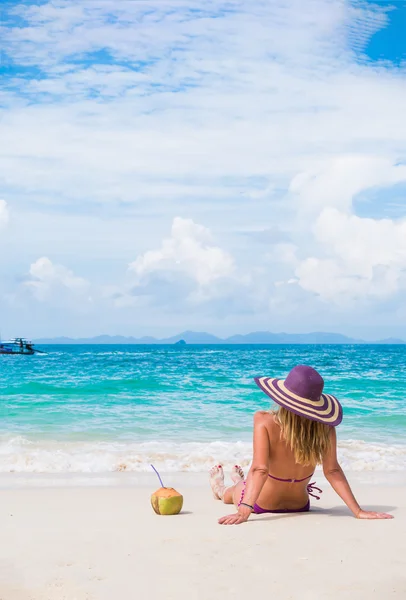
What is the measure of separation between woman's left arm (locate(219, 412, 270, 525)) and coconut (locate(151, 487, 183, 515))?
1.74 ft

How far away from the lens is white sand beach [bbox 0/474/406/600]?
3.59 meters

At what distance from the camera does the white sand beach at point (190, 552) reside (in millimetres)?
3586

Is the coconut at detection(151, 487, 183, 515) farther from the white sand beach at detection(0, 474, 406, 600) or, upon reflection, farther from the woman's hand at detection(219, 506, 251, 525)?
the woman's hand at detection(219, 506, 251, 525)

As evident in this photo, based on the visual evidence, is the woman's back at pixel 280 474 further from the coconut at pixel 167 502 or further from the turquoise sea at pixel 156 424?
the turquoise sea at pixel 156 424

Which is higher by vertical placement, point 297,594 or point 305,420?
point 305,420

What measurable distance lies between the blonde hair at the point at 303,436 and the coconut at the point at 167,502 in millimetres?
Result: 1016

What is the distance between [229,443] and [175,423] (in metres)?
2.58

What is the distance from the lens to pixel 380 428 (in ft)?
40.6

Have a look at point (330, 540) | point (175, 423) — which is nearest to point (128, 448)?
point (175, 423)

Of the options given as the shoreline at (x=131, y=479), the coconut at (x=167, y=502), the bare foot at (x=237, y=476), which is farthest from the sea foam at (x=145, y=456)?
the coconut at (x=167, y=502)

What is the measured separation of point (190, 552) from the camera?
13.8 ft

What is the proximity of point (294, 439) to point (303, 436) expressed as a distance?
0.07 metres

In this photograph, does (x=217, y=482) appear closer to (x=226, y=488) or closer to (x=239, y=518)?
(x=226, y=488)

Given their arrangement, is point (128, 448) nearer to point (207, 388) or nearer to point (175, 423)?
point (175, 423)
